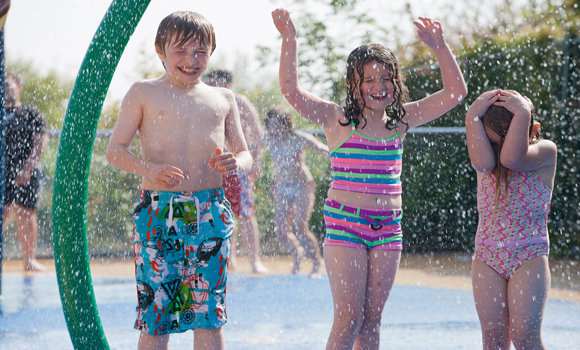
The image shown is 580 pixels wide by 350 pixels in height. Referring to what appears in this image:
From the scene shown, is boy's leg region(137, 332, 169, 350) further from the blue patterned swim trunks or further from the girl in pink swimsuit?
the girl in pink swimsuit

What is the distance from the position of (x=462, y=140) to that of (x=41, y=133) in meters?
4.60

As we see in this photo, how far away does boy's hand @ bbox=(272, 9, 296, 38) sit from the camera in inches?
106

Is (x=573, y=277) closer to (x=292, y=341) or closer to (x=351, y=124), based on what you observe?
(x=292, y=341)

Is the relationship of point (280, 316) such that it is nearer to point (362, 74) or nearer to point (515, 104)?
point (362, 74)

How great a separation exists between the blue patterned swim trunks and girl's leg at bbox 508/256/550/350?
3.81ft

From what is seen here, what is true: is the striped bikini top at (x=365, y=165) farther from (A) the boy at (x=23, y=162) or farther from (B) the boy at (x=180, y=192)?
(A) the boy at (x=23, y=162)

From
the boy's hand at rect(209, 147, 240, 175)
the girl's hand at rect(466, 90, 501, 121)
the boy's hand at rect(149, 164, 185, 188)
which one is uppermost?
the girl's hand at rect(466, 90, 501, 121)

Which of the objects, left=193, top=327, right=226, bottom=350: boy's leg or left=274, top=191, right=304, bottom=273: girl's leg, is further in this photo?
left=274, top=191, right=304, bottom=273: girl's leg

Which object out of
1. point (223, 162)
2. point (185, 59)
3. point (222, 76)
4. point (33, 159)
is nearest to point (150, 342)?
point (223, 162)

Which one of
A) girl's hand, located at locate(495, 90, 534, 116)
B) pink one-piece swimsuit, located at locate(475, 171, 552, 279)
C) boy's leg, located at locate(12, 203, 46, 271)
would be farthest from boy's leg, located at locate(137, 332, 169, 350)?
boy's leg, located at locate(12, 203, 46, 271)

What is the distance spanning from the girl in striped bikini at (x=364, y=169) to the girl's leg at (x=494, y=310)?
14.8 inches

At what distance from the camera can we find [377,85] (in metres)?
2.72

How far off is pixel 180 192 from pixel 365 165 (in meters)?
0.79

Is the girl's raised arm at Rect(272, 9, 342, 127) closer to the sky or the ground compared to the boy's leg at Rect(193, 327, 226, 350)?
closer to the sky
